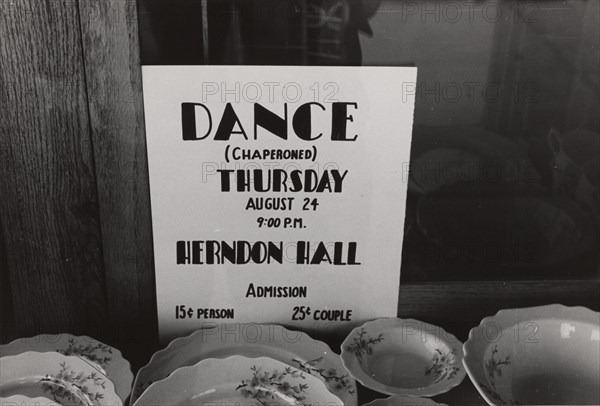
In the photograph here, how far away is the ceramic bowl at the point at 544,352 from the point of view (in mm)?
727

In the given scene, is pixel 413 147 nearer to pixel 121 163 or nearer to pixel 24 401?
pixel 121 163

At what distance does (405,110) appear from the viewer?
0.71 meters

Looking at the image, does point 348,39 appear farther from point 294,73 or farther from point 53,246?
point 53,246

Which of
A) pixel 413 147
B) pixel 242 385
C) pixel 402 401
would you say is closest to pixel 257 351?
pixel 242 385

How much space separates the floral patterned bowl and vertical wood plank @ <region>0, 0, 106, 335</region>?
1.01 ft

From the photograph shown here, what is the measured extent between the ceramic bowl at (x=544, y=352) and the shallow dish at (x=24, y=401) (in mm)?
422

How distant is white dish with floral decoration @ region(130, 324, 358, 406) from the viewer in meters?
0.75

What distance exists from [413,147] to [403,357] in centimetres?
23

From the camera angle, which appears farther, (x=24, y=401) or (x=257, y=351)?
(x=257, y=351)

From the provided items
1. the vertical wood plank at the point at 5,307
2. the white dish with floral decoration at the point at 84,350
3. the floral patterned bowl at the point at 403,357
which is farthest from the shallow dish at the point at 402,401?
the vertical wood plank at the point at 5,307

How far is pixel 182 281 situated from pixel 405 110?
0.31 meters

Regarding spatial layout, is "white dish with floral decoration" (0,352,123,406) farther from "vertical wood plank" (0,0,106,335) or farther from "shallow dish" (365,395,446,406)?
"shallow dish" (365,395,446,406)

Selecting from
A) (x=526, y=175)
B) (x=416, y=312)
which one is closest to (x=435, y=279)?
(x=416, y=312)

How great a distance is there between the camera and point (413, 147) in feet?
2.45
